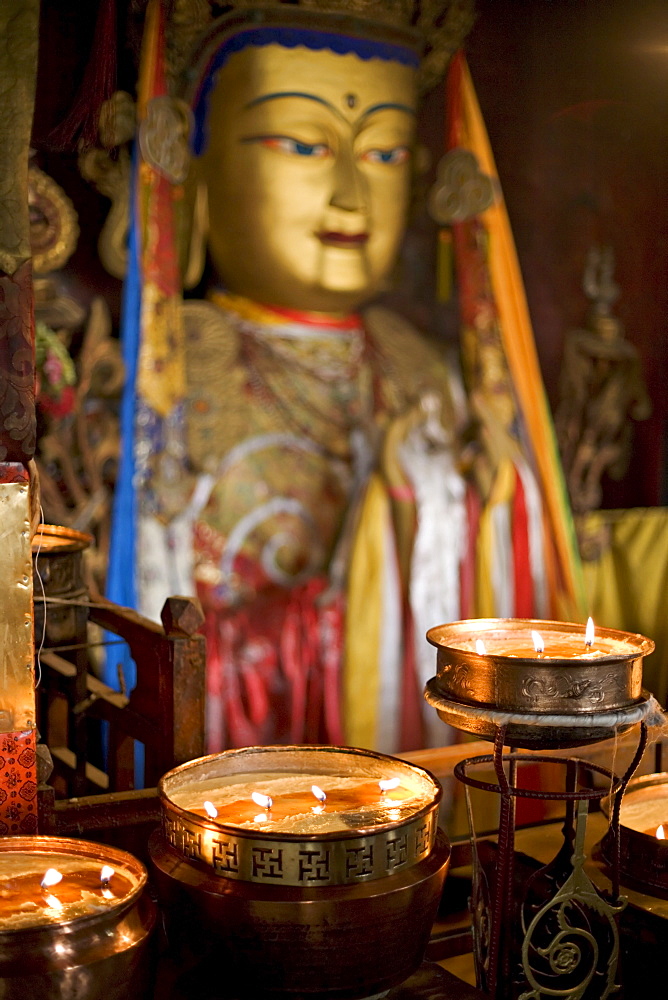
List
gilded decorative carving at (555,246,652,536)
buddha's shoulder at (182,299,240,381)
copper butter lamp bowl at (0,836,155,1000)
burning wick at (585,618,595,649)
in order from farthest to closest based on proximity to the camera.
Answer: gilded decorative carving at (555,246,652,536) < buddha's shoulder at (182,299,240,381) < burning wick at (585,618,595,649) < copper butter lamp bowl at (0,836,155,1000)

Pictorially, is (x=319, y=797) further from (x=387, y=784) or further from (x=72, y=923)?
(x=72, y=923)

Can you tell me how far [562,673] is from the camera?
1.45 metres

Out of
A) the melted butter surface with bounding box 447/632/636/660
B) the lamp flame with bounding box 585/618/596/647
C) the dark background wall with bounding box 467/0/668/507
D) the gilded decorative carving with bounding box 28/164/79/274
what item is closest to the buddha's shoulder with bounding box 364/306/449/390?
the dark background wall with bounding box 467/0/668/507

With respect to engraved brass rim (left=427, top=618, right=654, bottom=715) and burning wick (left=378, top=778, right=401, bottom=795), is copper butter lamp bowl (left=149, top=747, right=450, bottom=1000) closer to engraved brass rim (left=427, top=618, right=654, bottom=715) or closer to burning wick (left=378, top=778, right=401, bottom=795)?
burning wick (left=378, top=778, right=401, bottom=795)

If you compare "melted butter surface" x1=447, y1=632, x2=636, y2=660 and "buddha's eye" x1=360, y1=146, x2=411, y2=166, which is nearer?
"melted butter surface" x1=447, y1=632, x2=636, y2=660

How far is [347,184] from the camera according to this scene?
341 centimetres

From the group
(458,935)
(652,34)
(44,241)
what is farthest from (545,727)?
(652,34)

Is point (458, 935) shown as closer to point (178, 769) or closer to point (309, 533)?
point (178, 769)

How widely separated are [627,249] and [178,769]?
10.2 ft

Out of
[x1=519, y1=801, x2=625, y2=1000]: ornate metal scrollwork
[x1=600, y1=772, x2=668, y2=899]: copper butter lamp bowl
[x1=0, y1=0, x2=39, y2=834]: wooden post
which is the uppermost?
[x1=0, y1=0, x2=39, y2=834]: wooden post

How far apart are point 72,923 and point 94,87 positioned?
1211 millimetres

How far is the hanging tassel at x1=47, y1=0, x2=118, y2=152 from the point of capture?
5.29ft

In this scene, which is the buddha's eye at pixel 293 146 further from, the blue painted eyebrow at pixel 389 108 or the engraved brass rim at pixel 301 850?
the engraved brass rim at pixel 301 850

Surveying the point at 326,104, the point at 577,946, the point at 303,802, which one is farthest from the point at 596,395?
the point at 303,802
